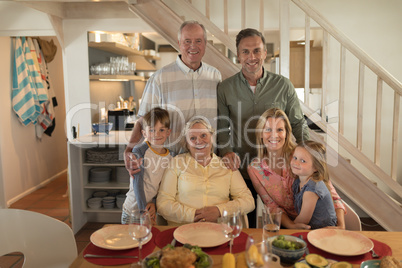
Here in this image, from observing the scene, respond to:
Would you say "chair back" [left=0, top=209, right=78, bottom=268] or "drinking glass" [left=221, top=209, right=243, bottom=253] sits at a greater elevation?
"drinking glass" [left=221, top=209, right=243, bottom=253]

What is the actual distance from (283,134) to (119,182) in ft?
7.01

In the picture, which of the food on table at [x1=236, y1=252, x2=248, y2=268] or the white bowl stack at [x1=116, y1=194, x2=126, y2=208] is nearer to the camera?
the food on table at [x1=236, y1=252, x2=248, y2=268]

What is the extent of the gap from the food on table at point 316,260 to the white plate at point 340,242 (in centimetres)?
13

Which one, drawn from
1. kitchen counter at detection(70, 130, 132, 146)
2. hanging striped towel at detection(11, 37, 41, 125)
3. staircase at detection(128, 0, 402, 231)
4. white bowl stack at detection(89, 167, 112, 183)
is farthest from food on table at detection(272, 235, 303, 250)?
hanging striped towel at detection(11, 37, 41, 125)

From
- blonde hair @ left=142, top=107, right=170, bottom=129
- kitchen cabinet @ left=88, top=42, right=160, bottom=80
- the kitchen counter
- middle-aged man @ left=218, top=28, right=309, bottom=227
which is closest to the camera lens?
blonde hair @ left=142, top=107, right=170, bottom=129

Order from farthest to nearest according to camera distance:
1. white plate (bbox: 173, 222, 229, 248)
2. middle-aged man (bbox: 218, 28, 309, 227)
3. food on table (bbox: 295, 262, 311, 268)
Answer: middle-aged man (bbox: 218, 28, 309, 227)
white plate (bbox: 173, 222, 229, 248)
food on table (bbox: 295, 262, 311, 268)

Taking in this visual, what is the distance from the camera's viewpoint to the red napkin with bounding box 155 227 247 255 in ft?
4.76

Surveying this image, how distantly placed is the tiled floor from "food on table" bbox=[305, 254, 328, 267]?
247cm

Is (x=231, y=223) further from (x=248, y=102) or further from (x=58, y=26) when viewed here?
(x=58, y=26)

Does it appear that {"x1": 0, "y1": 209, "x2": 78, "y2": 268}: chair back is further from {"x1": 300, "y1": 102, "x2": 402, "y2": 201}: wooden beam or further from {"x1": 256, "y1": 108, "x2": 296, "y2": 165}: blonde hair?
{"x1": 300, "y1": 102, "x2": 402, "y2": 201}: wooden beam

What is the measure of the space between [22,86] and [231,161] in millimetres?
3552

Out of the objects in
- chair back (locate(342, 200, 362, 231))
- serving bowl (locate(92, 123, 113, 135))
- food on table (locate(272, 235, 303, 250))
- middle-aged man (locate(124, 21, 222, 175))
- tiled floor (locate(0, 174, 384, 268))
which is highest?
middle-aged man (locate(124, 21, 222, 175))

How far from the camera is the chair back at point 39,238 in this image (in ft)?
5.34

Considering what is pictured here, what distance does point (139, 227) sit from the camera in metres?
1.30
